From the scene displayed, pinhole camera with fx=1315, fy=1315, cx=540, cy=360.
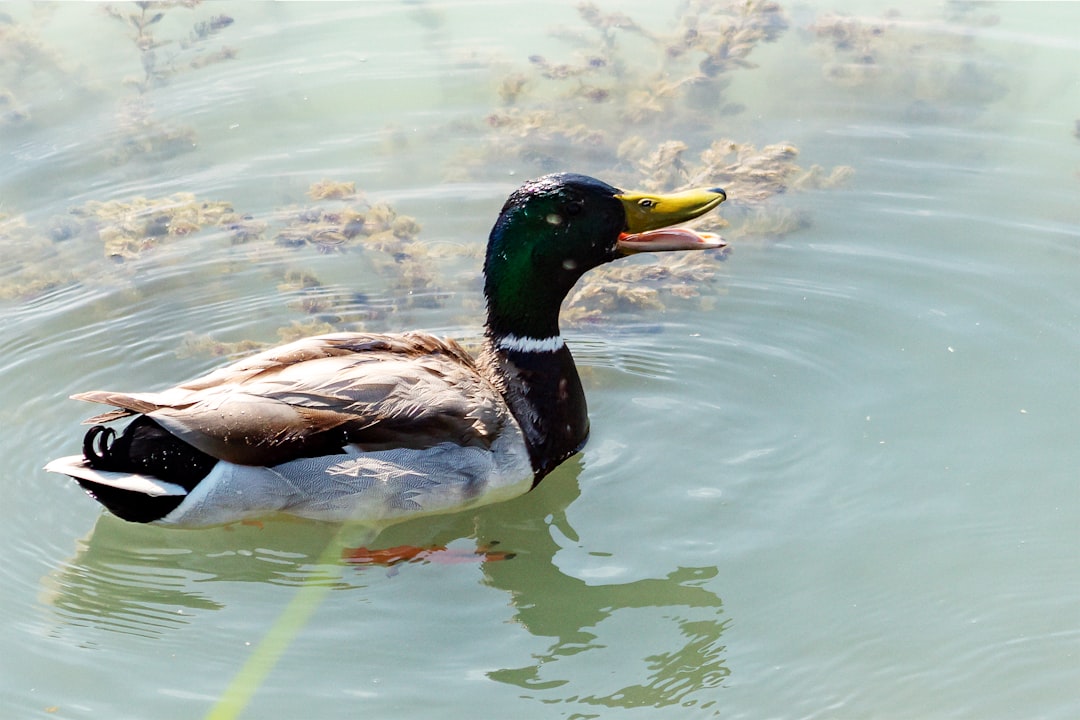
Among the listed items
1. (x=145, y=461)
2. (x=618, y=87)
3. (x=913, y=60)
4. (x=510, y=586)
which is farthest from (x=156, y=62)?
(x=510, y=586)

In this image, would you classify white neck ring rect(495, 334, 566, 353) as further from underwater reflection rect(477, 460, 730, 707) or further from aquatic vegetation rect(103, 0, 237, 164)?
aquatic vegetation rect(103, 0, 237, 164)

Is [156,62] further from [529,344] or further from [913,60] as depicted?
[913,60]

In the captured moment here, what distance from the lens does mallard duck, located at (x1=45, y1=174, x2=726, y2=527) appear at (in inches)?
212

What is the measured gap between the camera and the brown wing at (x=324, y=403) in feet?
17.5

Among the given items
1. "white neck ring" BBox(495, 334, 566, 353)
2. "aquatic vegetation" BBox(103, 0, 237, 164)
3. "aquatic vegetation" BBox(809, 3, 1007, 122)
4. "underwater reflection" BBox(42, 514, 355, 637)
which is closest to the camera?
"underwater reflection" BBox(42, 514, 355, 637)

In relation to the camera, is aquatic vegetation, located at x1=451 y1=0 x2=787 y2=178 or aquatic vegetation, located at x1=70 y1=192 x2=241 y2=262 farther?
aquatic vegetation, located at x1=451 y1=0 x2=787 y2=178

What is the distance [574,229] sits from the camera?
19.4 ft

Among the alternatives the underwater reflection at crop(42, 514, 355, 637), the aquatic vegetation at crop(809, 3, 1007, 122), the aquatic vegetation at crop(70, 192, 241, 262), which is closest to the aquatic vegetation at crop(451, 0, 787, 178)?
Result: the aquatic vegetation at crop(809, 3, 1007, 122)

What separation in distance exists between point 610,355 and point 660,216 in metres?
1.13

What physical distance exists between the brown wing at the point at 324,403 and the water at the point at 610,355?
0.47 m

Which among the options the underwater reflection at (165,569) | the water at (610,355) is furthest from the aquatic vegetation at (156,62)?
the underwater reflection at (165,569)

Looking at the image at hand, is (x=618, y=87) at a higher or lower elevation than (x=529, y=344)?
higher

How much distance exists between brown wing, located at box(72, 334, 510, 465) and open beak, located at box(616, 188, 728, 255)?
0.98 meters

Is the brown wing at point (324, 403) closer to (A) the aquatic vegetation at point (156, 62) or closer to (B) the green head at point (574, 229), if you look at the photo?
(B) the green head at point (574, 229)
